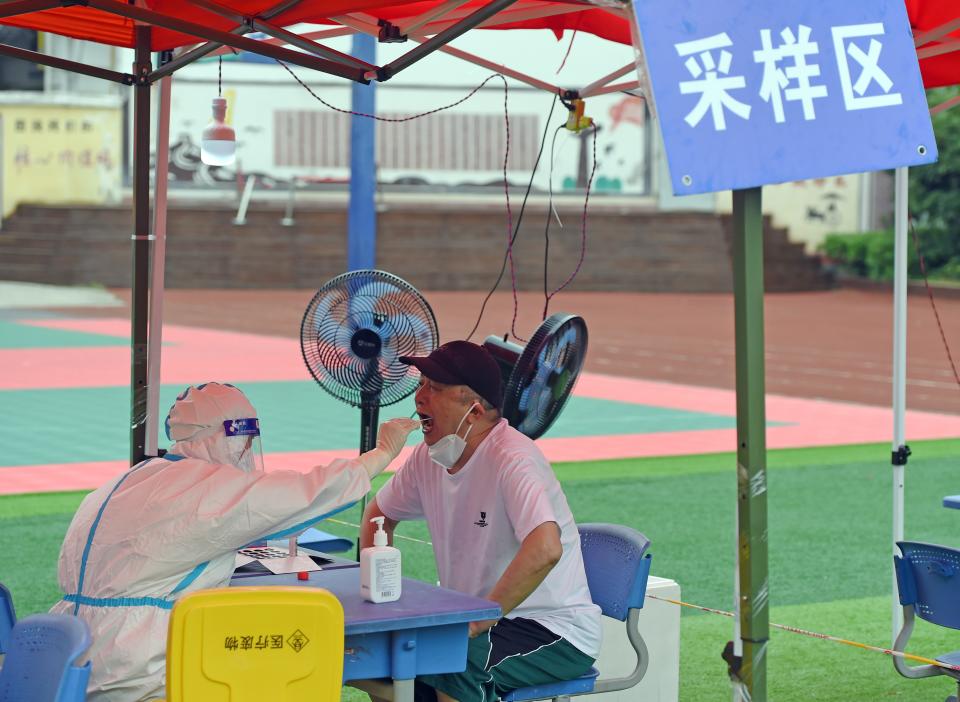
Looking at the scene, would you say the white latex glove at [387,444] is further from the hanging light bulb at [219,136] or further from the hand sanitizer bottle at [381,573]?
the hanging light bulb at [219,136]

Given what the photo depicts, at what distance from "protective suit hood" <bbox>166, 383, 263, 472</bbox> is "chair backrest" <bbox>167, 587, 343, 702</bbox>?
60cm

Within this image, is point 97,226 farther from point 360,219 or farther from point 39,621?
point 39,621

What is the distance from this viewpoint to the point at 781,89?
10.8ft

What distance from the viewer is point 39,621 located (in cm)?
345

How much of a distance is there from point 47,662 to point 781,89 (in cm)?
209

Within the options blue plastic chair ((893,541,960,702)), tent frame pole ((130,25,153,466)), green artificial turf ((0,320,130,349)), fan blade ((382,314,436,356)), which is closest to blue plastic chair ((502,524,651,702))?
blue plastic chair ((893,541,960,702))

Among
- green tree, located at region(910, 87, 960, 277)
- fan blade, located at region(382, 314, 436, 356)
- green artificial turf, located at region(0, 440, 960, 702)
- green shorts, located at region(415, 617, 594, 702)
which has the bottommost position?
green artificial turf, located at region(0, 440, 960, 702)

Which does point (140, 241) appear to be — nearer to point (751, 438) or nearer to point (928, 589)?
point (928, 589)

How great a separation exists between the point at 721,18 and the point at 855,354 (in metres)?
19.4

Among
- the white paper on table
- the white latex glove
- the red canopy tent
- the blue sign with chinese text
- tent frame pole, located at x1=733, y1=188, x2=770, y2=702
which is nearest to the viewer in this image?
the blue sign with chinese text

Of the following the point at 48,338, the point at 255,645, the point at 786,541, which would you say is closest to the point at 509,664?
the point at 255,645

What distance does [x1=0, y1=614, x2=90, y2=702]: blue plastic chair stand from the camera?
3293 mm

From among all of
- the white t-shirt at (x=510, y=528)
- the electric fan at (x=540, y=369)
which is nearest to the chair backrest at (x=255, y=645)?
the white t-shirt at (x=510, y=528)

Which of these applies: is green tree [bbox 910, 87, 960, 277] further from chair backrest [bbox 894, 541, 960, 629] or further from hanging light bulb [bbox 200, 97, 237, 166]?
chair backrest [bbox 894, 541, 960, 629]
